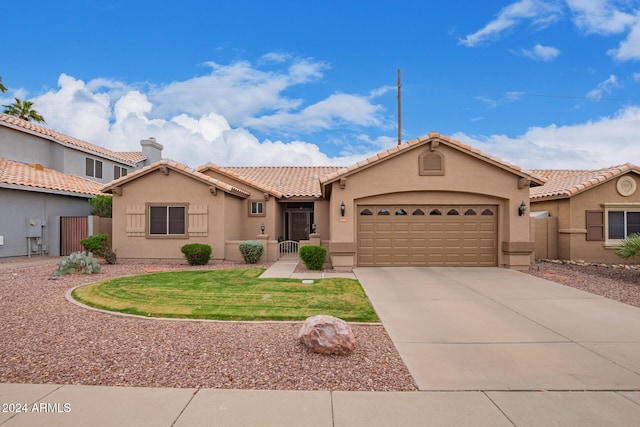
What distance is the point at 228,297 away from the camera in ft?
27.7

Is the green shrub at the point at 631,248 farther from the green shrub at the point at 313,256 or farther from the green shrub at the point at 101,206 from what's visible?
the green shrub at the point at 101,206

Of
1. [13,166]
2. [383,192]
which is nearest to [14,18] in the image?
[13,166]

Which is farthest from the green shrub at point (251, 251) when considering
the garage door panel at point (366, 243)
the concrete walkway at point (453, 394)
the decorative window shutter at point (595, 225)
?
the decorative window shutter at point (595, 225)

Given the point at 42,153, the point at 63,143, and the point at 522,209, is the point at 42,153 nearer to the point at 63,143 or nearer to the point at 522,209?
the point at 63,143


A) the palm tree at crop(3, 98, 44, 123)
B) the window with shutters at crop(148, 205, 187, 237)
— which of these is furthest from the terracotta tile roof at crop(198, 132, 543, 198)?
the palm tree at crop(3, 98, 44, 123)

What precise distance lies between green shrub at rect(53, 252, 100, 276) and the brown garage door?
921 cm

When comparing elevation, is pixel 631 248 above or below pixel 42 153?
below

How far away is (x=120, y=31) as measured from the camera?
17156 millimetres

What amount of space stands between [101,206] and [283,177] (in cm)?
1025

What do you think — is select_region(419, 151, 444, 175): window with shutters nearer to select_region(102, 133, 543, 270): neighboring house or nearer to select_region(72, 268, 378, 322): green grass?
select_region(102, 133, 543, 270): neighboring house

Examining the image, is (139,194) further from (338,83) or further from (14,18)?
(338,83)

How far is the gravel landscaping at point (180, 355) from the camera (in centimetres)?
429

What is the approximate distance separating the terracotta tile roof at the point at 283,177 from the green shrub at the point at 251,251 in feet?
13.3

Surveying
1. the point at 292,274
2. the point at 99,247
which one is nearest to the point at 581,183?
the point at 292,274
